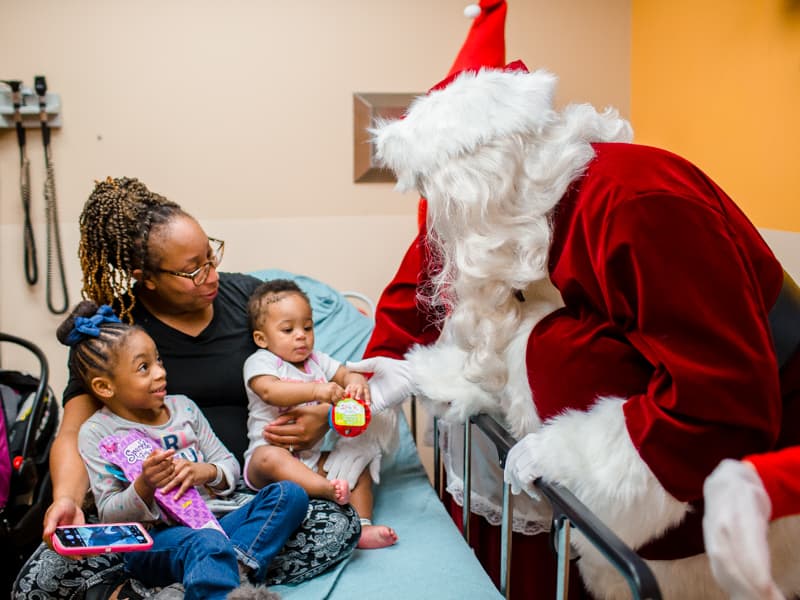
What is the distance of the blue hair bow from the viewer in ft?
5.69

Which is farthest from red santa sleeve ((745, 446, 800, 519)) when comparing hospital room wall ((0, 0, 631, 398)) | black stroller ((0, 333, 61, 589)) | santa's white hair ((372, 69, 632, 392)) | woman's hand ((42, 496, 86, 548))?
hospital room wall ((0, 0, 631, 398))

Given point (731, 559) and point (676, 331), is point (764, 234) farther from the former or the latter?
point (731, 559)

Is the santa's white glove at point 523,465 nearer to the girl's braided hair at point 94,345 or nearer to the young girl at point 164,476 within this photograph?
the young girl at point 164,476

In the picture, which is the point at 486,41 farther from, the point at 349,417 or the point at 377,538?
the point at 377,538

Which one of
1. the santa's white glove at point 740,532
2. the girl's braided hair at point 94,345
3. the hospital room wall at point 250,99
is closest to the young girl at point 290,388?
the girl's braided hair at point 94,345

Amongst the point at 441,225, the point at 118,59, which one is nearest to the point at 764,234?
the point at 441,225

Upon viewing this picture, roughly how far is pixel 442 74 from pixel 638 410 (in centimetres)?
216

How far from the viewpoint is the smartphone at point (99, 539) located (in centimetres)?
144

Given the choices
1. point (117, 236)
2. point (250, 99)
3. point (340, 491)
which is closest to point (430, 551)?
point (340, 491)

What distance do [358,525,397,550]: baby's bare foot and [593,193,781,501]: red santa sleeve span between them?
799 mm

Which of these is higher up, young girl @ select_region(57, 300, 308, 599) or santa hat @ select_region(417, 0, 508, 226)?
santa hat @ select_region(417, 0, 508, 226)

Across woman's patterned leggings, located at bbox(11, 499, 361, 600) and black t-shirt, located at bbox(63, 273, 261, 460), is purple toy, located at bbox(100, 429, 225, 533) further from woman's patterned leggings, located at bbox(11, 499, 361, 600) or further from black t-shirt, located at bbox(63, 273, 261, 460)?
black t-shirt, located at bbox(63, 273, 261, 460)

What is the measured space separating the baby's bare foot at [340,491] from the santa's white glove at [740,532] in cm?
100

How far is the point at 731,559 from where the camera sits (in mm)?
957
